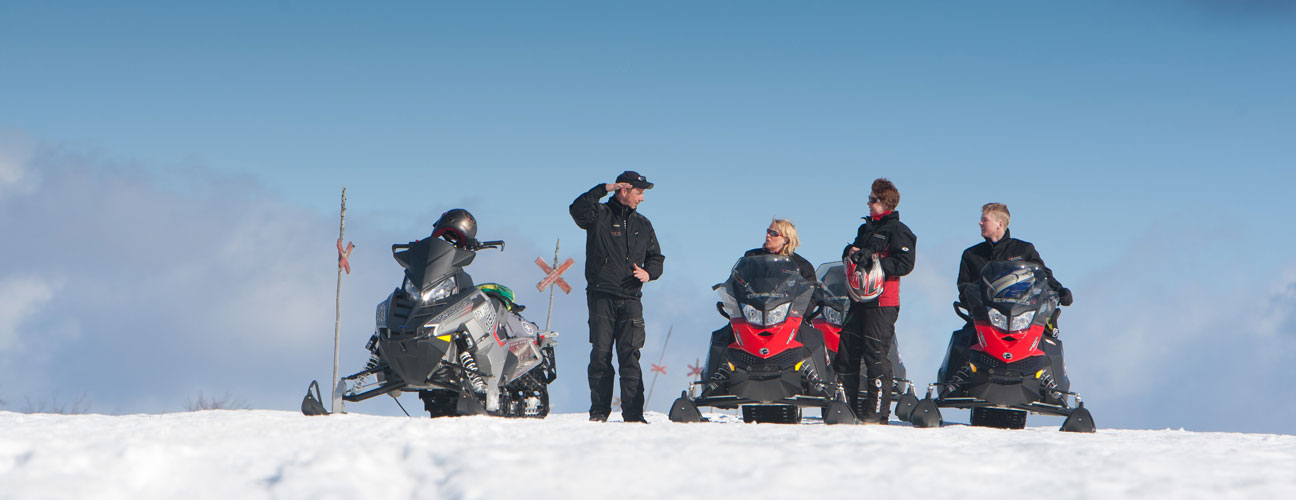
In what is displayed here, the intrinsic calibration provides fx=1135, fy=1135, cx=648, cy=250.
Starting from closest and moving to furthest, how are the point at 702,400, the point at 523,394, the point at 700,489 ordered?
the point at 700,489
the point at 702,400
the point at 523,394

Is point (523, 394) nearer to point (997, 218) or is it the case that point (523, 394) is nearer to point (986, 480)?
point (997, 218)

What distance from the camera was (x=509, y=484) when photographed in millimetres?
4156

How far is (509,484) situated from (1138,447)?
3.04m

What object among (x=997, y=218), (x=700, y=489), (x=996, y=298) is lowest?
(x=700, y=489)

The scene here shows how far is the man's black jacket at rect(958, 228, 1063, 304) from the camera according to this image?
8856 millimetres

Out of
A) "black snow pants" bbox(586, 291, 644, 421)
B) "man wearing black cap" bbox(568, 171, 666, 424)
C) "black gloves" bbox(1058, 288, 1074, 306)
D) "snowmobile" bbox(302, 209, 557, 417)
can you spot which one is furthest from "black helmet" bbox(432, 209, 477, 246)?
"black gloves" bbox(1058, 288, 1074, 306)

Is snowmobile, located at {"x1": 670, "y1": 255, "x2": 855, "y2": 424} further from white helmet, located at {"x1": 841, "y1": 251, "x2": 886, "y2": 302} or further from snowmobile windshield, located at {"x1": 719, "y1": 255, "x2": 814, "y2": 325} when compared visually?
white helmet, located at {"x1": 841, "y1": 251, "x2": 886, "y2": 302}

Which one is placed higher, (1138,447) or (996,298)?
(996,298)

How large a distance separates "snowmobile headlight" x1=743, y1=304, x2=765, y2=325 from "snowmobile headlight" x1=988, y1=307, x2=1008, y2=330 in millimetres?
1740

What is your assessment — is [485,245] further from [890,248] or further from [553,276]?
[553,276]

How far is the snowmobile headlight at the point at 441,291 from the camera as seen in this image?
8836mm

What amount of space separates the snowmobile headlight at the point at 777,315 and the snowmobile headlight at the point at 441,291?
8.39 feet

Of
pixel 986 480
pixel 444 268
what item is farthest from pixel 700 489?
pixel 444 268

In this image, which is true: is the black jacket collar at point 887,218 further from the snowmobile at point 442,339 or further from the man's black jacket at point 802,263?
the snowmobile at point 442,339
